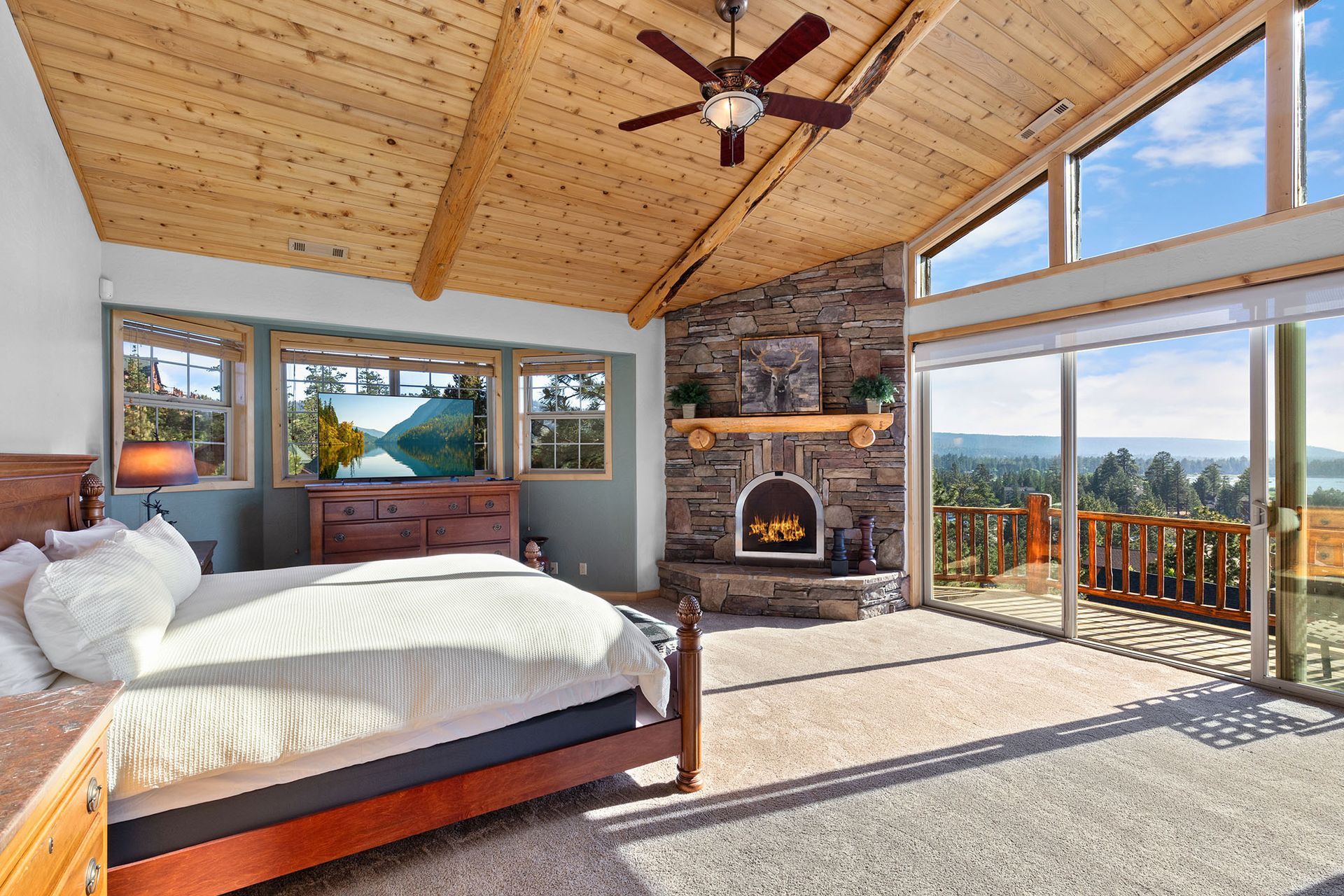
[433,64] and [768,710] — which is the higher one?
[433,64]

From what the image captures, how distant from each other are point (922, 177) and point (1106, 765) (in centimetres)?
360

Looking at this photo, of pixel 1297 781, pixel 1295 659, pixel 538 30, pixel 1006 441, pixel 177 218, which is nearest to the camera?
pixel 1297 781

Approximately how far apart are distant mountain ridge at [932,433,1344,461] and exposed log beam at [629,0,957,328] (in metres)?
2.34

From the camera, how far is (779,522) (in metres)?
5.49

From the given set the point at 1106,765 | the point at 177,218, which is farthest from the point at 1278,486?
the point at 177,218

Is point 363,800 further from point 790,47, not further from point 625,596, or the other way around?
point 625,596

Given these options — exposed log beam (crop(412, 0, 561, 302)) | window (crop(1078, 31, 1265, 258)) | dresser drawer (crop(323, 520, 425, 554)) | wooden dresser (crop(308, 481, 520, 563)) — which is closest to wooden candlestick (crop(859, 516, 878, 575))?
window (crop(1078, 31, 1265, 258))

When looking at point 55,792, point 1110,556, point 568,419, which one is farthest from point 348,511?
point 1110,556

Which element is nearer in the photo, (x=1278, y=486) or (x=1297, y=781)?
(x=1297, y=781)

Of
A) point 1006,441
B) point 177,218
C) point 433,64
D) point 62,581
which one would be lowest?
point 62,581

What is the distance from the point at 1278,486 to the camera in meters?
3.46

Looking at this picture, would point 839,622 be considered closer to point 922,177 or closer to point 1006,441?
point 1006,441

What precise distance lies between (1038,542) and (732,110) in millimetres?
3636

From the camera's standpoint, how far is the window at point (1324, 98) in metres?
3.27
